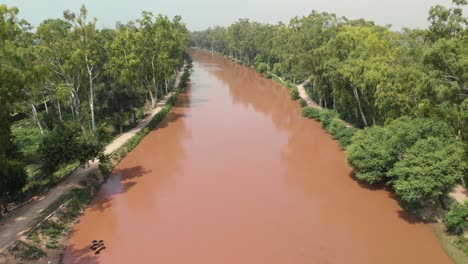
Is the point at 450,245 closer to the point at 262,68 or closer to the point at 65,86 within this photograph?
the point at 65,86

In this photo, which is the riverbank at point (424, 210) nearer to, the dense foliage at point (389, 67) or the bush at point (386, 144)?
the dense foliage at point (389, 67)

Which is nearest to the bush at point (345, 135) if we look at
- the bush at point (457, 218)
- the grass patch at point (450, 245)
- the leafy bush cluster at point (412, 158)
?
the leafy bush cluster at point (412, 158)

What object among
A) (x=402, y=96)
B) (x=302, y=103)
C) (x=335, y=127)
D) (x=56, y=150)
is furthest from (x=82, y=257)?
(x=302, y=103)

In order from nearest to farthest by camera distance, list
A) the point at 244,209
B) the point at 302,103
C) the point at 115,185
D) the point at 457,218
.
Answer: the point at 457,218
the point at 244,209
the point at 115,185
the point at 302,103

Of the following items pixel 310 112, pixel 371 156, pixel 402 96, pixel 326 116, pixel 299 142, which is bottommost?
pixel 299 142

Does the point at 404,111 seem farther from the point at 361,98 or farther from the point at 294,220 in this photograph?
the point at 294,220

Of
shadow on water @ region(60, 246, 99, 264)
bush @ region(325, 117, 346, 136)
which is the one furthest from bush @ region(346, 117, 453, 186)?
shadow on water @ region(60, 246, 99, 264)
